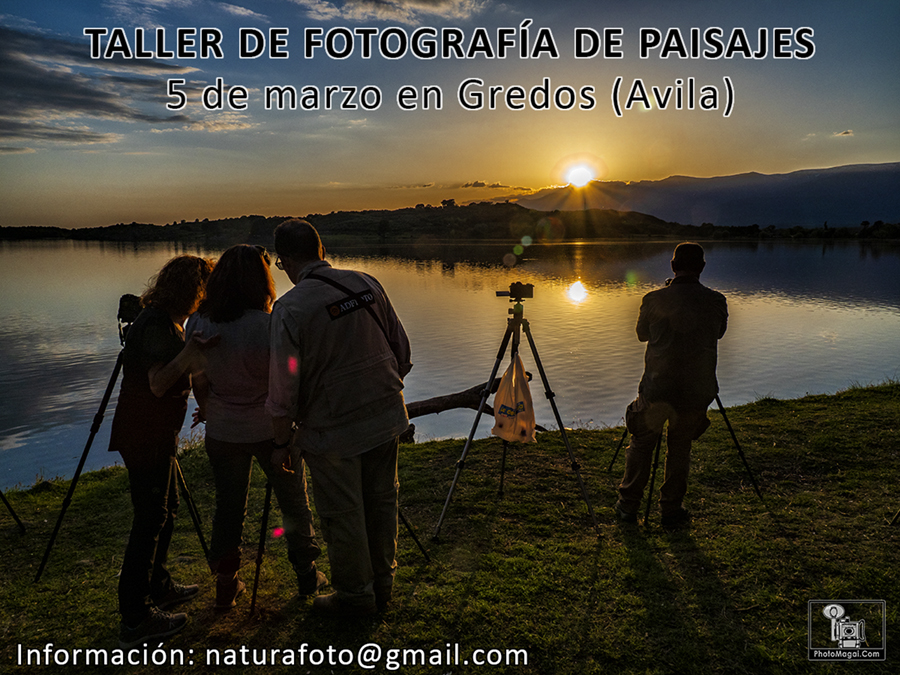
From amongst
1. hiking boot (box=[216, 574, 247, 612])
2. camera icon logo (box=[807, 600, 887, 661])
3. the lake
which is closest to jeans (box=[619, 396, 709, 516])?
camera icon logo (box=[807, 600, 887, 661])

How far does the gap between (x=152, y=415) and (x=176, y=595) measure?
1558 millimetres

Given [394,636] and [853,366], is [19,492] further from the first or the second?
[853,366]

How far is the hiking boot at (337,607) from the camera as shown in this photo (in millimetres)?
3682

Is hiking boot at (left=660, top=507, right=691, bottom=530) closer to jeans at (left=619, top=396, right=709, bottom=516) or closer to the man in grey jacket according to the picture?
jeans at (left=619, top=396, right=709, bottom=516)

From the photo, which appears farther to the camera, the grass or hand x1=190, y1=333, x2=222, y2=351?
the grass

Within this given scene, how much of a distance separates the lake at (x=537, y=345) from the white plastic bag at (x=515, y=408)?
527 cm

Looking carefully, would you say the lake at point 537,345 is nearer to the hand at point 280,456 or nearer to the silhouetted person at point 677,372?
the silhouetted person at point 677,372

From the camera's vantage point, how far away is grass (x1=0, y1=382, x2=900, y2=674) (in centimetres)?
Answer: 349

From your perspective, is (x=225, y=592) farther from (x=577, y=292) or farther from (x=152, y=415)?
(x=577, y=292)

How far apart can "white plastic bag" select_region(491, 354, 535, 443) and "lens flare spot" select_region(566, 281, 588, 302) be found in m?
28.2

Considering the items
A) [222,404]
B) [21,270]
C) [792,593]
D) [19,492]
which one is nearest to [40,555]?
[19,492]

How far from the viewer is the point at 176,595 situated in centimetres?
399

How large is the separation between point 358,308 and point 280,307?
0.47 metres

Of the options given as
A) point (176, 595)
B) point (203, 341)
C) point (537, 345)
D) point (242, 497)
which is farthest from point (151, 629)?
point (537, 345)
